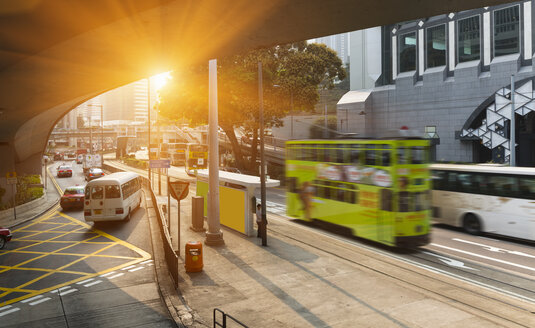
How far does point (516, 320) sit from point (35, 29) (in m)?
11.9

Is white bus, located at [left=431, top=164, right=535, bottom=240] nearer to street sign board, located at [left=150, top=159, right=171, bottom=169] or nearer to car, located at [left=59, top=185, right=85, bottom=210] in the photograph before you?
street sign board, located at [left=150, top=159, right=171, bottom=169]

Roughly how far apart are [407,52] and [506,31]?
10394 mm

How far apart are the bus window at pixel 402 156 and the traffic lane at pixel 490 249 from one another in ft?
18.4

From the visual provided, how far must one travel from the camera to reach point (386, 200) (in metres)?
12.7

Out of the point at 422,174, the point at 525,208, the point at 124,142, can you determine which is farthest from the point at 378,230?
the point at 124,142

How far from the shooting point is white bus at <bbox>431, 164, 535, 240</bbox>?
55.4 ft

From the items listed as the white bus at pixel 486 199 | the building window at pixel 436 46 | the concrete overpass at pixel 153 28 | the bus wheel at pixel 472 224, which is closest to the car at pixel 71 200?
the concrete overpass at pixel 153 28

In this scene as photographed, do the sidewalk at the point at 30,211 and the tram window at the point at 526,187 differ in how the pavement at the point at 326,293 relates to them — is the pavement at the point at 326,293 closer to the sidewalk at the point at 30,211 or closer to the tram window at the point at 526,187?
the tram window at the point at 526,187

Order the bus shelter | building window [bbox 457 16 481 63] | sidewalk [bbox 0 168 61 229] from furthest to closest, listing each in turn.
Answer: building window [bbox 457 16 481 63]
sidewalk [bbox 0 168 61 229]
the bus shelter

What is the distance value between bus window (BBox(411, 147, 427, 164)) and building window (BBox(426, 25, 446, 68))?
3598cm

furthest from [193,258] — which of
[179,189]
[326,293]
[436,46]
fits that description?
[436,46]

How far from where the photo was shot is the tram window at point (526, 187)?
54.4 feet

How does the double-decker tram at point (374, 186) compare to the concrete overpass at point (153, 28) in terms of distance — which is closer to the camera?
the concrete overpass at point (153, 28)

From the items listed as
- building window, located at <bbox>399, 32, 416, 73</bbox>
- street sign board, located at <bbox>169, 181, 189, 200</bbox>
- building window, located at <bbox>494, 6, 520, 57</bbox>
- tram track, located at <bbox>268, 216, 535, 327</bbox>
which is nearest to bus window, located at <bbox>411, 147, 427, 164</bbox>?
tram track, located at <bbox>268, 216, 535, 327</bbox>
